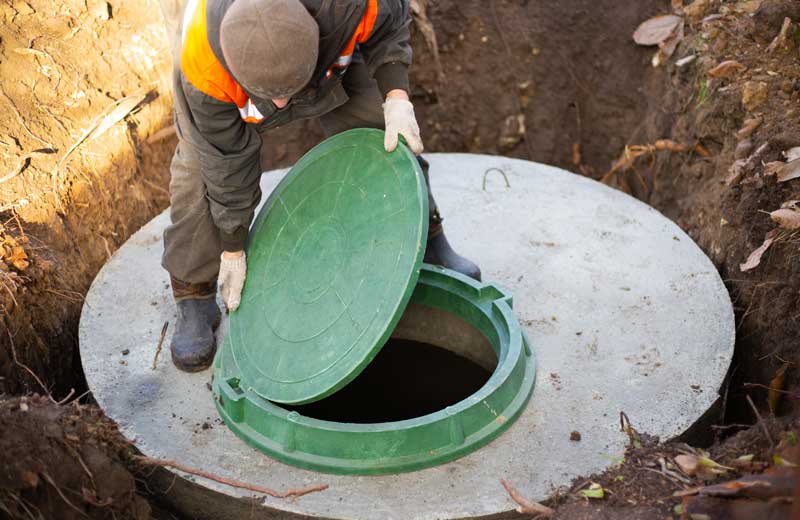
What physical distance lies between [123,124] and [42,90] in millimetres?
406

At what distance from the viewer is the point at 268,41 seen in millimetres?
2125

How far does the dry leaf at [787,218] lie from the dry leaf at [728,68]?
3.41 ft

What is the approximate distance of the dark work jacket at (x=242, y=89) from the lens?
2.37 metres

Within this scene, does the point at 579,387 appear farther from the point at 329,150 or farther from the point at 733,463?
the point at 329,150

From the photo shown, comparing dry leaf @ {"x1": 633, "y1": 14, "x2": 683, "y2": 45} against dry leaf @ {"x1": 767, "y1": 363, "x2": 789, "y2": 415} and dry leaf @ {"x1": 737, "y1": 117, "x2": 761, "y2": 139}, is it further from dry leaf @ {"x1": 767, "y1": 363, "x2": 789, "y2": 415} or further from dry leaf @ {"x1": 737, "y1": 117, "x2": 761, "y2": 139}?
dry leaf @ {"x1": 767, "y1": 363, "x2": 789, "y2": 415}

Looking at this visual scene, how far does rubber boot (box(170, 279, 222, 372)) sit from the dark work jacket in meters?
0.28

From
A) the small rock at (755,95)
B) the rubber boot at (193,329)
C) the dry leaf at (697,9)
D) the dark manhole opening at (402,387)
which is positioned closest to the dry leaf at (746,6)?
the dry leaf at (697,9)

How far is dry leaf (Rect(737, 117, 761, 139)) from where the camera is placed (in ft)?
11.3

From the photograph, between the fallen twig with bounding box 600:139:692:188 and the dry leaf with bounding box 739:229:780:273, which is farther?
the fallen twig with bounding box 600:139:692:188

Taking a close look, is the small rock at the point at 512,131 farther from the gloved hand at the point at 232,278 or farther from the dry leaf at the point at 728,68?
the gloved hand at the point at 232,278

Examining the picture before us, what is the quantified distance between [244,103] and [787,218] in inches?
75.8

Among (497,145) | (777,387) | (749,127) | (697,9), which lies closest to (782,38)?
(749,127)

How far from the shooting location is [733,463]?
2322 mm

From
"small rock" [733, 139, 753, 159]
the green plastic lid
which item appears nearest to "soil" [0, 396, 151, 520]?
the green plastic lid
